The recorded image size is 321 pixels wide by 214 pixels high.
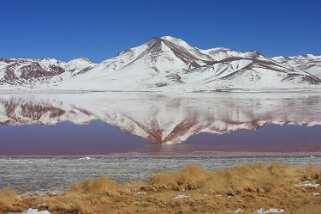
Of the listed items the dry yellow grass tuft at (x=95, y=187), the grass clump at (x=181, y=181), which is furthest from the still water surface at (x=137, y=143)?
the grass clump at (x=181, y=181)

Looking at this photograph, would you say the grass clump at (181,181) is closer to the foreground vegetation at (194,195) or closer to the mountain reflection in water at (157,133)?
the foreground vegetation at (194,195)

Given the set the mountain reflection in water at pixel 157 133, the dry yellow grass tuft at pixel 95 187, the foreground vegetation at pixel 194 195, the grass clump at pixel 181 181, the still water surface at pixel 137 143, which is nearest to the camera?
the foreground vegetation at pixel 194 195

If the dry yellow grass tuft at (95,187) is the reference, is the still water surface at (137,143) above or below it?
above

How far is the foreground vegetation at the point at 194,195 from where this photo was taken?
1195 cm

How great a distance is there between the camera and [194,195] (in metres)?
12.9

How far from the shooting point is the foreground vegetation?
11953mm

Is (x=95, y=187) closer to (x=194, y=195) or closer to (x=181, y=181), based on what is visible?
(x=181, y=181)

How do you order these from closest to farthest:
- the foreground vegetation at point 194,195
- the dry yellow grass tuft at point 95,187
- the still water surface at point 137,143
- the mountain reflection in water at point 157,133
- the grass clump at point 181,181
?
the foreground vegetation at point 194,195, the dry yellow grass tuft at point 95,187, the grass clump at point 181,181, the still water surface at point 137,143, the mountain reflection in water at point 157,133

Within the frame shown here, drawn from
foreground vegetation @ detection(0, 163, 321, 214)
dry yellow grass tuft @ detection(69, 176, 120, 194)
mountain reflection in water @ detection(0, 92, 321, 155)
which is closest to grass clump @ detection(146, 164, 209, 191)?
foreground vegetation @ detection(0, 163, 321, 214)

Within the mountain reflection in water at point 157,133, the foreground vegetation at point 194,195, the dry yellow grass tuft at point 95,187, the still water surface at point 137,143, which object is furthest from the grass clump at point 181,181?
the mountain reflection in water at point 157,133

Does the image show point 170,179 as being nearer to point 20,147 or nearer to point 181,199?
point 181,199

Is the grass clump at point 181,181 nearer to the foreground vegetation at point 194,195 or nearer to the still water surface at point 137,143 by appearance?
the foreground vegetation at point 194,195

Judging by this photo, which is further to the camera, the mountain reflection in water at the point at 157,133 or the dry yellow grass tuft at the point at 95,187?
the mountain reflection in water at the point at 157,133

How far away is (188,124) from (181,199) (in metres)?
25.9
